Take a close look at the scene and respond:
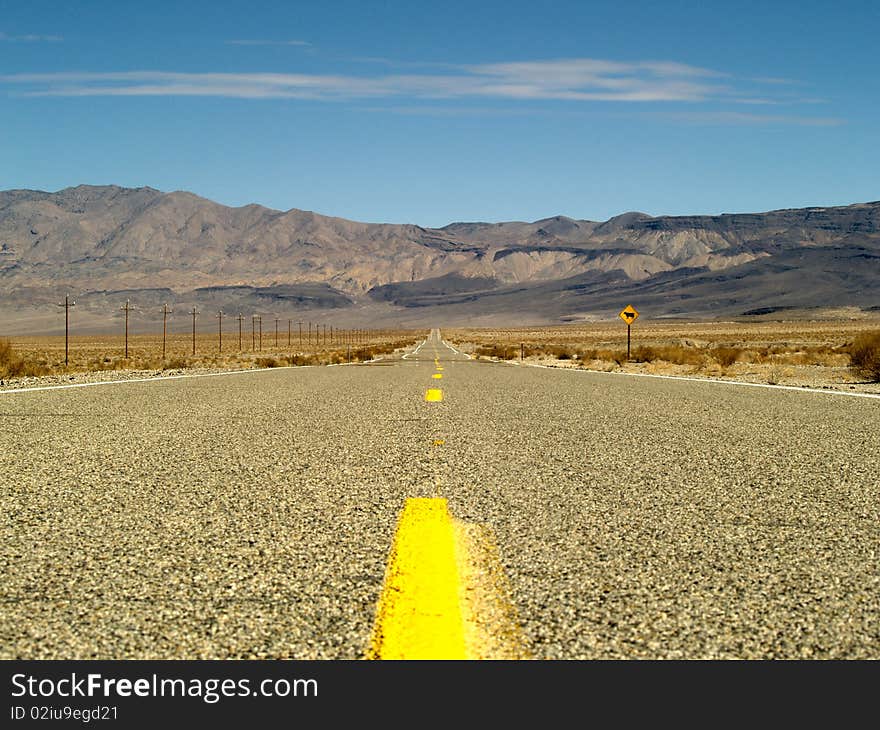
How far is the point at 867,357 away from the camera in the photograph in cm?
2420

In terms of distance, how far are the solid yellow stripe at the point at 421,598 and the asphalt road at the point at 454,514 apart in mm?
84

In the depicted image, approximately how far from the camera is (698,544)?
4520mm

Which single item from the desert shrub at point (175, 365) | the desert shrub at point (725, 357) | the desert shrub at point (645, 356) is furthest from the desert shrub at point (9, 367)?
the desert shrub at point (645, 356)

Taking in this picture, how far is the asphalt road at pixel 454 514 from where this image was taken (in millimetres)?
3277

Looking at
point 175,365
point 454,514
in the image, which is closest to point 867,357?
point 454,514

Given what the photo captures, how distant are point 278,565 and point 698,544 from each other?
6.45ft

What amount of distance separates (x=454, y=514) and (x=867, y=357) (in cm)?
2178

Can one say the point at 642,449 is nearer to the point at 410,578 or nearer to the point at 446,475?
the point at 446,475

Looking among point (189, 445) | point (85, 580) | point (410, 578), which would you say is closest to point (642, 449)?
point (189, 445)

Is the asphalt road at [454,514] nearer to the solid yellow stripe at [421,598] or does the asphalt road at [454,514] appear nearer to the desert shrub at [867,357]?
the solid yellow stripe at [421,598]

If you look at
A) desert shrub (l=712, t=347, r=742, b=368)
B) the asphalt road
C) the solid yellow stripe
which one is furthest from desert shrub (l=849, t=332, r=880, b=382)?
the solid yellow stripe

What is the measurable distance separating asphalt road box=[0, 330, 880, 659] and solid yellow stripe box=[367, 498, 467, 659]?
3.3 inches

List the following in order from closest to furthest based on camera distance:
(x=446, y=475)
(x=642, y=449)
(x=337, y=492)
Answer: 1. (x=337, y=492)
2. (x=446, y=475)
3. (x=642, y=449)

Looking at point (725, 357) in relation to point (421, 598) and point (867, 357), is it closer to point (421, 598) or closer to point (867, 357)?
point (867, 357)
